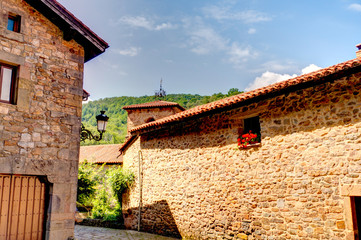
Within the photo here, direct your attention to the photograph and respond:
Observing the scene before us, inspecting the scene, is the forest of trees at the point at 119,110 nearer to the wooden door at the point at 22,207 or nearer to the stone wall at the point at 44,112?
the stone wall at the point at 44,112

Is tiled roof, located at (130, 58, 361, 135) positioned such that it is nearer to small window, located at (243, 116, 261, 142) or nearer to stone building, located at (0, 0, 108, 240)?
small window, located at (243, 116, 261, 142)

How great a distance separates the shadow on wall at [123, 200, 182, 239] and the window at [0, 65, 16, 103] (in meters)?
6.79

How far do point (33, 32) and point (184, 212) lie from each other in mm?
7206

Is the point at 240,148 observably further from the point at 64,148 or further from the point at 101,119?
the point at 64,148

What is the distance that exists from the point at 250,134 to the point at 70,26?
5.59 meters

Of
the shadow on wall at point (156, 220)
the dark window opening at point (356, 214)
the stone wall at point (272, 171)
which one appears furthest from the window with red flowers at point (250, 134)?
the shadow on wall at point (156, 220)

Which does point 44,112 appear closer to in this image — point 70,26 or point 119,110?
point 70,26

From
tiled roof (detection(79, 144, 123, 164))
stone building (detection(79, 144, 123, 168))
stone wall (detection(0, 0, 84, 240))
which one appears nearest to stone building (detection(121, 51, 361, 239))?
stone wall (detection(0, 0, 84, 240))

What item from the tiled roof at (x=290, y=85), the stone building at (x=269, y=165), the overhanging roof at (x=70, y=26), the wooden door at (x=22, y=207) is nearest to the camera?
the wooden door at (x=22, y=207)

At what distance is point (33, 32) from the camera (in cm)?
668

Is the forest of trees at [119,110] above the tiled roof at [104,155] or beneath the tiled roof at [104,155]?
above

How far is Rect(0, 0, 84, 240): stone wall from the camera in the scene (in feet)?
19.9

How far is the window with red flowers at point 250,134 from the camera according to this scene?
845 cm

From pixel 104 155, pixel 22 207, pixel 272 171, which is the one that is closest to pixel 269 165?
pixel 272 171
